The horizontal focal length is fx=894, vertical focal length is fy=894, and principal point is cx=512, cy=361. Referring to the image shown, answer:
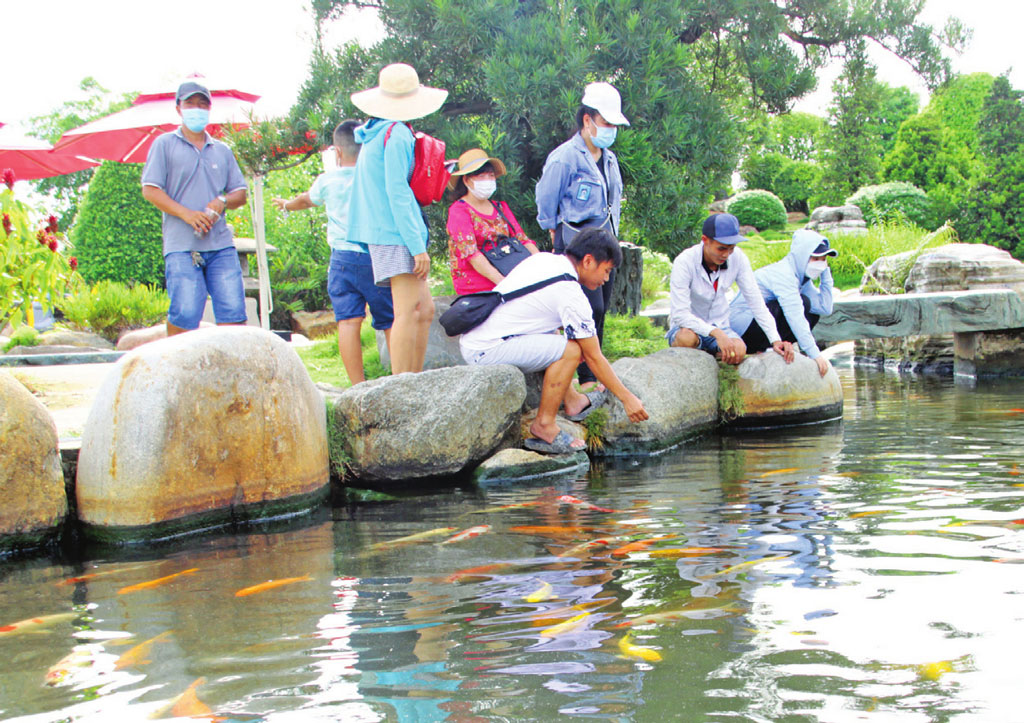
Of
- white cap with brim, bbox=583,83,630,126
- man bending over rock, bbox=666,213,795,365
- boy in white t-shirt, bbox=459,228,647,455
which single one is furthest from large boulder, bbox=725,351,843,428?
white cap with brim, bbox=583,83,630,126

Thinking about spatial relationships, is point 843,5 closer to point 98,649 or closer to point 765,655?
point 765,655

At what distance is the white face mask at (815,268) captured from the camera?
777 cm

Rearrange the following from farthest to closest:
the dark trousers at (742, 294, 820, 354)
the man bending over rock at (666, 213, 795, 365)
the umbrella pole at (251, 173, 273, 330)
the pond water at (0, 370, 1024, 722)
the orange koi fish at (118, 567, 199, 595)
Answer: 1. the umbrella pole at (251, 173, 273, 330)
2. the dark trousers at (742, 294, 820, 354)
3. the man bending over rock at (666, 213, 795, 365)
4. the orange koi fish at (118, 567, 199, 595)
5. the pond water at (0, 370, 1024, 722)

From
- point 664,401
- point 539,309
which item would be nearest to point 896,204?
Result: point 664,401

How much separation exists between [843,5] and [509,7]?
3.65 meters

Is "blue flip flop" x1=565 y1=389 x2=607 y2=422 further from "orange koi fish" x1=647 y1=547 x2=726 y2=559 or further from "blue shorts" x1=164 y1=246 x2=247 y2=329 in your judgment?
"orange koi fish" x1=647 y1=547 x2=726 y2=559

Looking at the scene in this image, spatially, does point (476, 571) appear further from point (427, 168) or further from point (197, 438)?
point (427, 168)

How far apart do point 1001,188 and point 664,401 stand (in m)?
13.6

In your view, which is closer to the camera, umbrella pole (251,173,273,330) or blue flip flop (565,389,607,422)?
blue flip flop (565,389,607,422)

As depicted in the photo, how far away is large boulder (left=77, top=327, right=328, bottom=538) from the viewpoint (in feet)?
14.5

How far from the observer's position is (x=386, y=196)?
19.2ft

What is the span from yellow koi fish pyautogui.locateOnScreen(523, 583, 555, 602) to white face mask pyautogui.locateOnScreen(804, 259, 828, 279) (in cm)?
534

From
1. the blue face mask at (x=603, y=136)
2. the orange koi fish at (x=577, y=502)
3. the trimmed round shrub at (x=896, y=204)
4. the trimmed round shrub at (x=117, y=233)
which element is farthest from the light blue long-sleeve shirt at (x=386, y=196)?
the trimmed round shrub at (x=896, y=204)

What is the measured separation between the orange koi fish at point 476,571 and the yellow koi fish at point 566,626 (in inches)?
26.9
